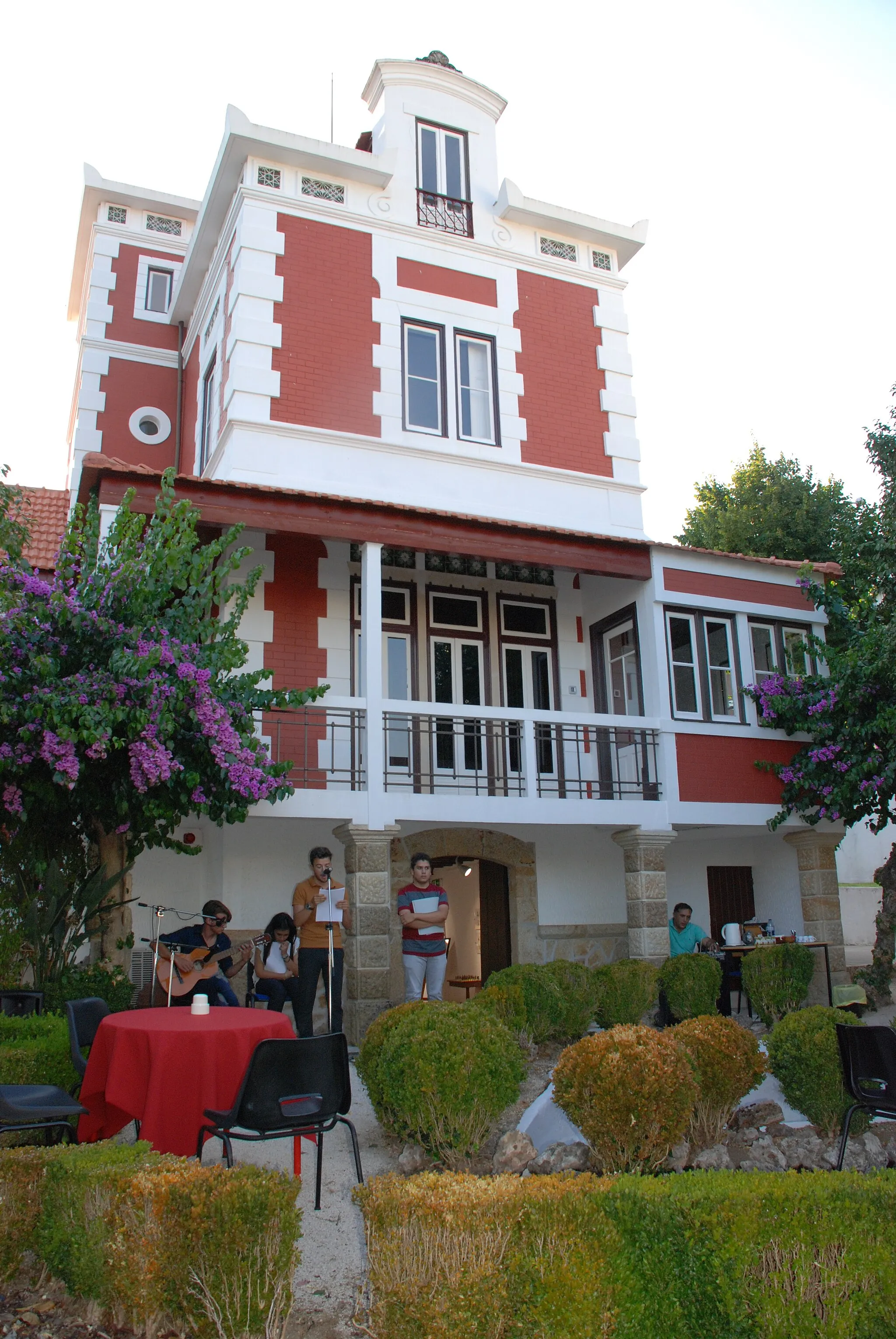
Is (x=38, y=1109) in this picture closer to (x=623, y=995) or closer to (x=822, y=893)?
(x=623, y=995)

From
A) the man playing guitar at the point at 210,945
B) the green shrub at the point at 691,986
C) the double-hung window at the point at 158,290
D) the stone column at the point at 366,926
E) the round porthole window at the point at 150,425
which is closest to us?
the man playing guitar at the point at 210,945

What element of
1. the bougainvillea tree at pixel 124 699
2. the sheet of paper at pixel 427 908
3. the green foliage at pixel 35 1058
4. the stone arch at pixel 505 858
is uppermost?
the bougainvillea tree at pixel 124 699

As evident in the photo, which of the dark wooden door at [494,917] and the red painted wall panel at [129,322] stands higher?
the red painted wall panel at [129,322]

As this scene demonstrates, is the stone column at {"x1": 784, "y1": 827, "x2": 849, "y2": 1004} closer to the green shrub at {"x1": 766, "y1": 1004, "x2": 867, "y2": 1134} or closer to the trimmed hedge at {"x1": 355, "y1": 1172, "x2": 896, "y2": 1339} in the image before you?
the green shrub at {"x1": 766, "y1": 1004, "x2": 867, "y2": 1134}

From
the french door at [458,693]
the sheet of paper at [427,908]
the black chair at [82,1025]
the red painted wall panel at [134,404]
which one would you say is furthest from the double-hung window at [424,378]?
the black chair at [82,1025]

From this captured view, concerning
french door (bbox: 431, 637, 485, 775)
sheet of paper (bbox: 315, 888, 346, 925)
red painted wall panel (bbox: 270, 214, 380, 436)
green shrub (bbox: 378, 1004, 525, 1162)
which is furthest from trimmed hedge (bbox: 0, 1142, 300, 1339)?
red painted wall panel (bbox: 270, 214, 380, 436)

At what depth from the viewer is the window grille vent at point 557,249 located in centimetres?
1557

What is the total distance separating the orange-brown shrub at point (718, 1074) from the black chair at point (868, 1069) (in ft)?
2.36

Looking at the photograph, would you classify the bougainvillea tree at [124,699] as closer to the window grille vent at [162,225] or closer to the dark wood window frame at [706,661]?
the dark wood window frame at [706,661]

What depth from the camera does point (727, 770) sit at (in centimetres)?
1340

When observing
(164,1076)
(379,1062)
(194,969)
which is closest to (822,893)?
(194,969)

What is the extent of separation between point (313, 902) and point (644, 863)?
4.69 m

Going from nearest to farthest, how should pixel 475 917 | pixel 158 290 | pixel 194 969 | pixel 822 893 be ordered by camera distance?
1. pixel 194 969
2. pixel 822 893
3. pixel 475 917
4. pixel 158 290

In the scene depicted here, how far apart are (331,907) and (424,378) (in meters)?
7.70
